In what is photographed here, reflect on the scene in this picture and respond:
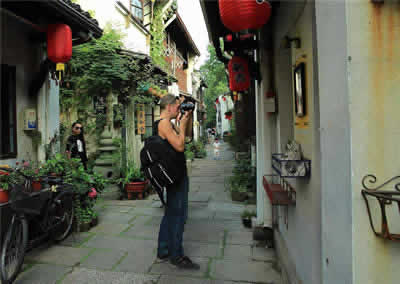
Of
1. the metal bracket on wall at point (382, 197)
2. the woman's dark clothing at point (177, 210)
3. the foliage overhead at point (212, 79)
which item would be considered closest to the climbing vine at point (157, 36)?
the foliage overhead at point (212, 79)

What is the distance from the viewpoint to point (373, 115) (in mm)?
1325

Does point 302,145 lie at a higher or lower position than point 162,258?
higher

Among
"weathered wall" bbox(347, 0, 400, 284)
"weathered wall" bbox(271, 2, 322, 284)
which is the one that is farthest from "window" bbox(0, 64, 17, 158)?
"weathered wall" bbox(347, 0, 400, 284)

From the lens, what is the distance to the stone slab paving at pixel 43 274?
299 cm

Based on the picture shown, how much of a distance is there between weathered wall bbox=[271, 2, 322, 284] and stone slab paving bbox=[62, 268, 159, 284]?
1.56 metres

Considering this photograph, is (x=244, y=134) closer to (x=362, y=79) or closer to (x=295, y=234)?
(x=295, y=234)

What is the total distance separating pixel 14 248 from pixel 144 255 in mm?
1501

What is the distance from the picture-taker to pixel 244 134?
7996mm

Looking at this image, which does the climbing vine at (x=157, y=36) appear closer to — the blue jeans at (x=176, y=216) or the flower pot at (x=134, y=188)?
the flower pot at (x=134, y=188)

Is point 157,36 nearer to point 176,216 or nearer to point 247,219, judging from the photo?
point 247,219

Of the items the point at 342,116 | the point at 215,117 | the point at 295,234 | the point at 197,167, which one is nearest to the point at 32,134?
the point at 295,234

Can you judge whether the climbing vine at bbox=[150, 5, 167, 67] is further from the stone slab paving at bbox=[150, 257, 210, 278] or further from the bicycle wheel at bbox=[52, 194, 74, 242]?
the stone slab paving at bbox=[150, 257, 210, 278]

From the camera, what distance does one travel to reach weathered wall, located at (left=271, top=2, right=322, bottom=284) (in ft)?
6.41

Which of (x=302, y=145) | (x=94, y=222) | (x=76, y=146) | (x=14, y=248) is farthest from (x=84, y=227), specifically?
(x=302, y=145)
